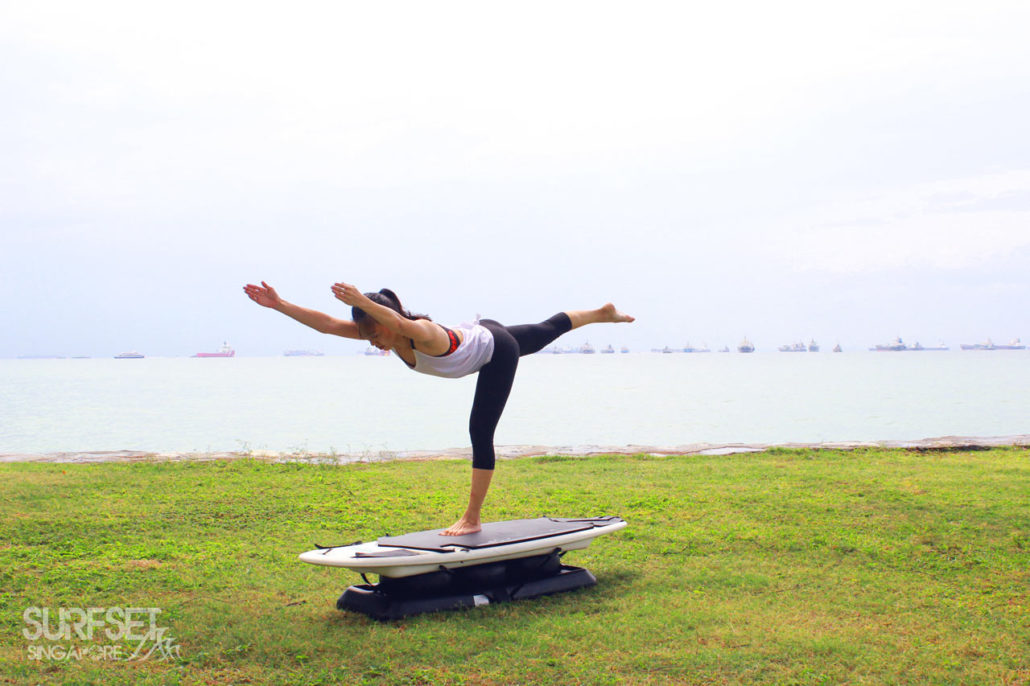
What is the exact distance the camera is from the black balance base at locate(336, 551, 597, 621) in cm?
418

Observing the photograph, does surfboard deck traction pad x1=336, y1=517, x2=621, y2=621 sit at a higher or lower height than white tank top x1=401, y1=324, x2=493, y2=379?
lower

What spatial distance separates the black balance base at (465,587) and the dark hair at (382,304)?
1434mm

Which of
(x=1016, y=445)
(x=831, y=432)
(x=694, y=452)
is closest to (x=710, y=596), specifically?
(x=694, y=452)

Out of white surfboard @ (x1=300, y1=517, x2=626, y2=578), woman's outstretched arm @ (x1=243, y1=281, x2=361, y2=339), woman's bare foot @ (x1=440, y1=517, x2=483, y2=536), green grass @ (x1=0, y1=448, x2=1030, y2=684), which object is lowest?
green grass @ (x1=0, y1=448, x2=1030, y2=684)

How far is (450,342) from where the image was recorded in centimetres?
434

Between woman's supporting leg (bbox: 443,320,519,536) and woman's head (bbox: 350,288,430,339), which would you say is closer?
woman's head (bbox: 350,288,430,339)

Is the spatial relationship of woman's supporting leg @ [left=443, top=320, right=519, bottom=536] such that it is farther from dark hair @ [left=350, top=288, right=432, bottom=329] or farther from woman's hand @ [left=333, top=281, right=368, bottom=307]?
woman's hand @ [left=333, top=281, right=368, bottom=307]

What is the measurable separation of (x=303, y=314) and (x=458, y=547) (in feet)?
5.30

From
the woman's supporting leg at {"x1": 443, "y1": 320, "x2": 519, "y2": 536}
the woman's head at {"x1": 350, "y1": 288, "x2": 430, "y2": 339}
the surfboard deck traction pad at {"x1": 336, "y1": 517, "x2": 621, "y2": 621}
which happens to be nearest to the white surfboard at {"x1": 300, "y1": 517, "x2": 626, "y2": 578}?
the surfboard deck traction pad at {"x1": 336, "y1": 517, "x2": 621, "y2": 621}

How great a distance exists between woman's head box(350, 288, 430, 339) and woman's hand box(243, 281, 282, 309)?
0.48 m

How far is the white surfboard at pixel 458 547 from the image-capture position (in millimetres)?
4121

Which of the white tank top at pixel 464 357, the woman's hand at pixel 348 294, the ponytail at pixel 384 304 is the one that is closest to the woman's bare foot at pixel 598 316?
the white tank top at pixel 464 357

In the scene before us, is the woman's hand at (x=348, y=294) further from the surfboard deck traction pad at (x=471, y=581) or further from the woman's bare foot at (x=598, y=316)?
the woman's bare foot at (x=598, y=316)

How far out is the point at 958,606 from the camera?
4.20 meters
